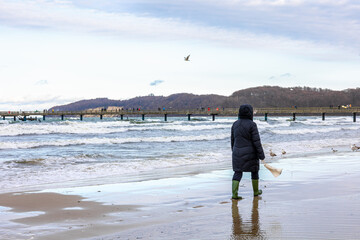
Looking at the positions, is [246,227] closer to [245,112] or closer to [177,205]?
[177,205]

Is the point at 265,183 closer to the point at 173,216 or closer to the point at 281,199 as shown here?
the point at 281,199

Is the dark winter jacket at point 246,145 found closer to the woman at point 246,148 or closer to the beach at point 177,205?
the woman at point 246,148

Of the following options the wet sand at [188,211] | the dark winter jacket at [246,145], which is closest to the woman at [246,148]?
the dark winter jacket at [246,145]

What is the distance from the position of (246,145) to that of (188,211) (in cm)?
166

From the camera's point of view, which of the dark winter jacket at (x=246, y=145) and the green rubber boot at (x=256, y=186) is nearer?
the dark winter jacket at (x=246, y=145)

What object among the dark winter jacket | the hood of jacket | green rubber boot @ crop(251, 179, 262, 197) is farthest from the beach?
the hood of jacket

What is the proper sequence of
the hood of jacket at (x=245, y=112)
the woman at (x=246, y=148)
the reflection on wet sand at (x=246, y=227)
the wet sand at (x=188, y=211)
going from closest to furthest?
the reflection on wet sand at (x=246, y=227), the wet sand at (x=188, y=211), the woman at (x=246, y=148), the hood of jacket at (x=245, y=112)

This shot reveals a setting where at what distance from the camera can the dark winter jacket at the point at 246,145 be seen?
23.7ft

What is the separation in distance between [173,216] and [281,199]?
79.6 inches

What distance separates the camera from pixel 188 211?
20.6ft

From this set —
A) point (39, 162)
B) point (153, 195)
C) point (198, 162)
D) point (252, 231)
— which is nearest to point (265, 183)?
point (153, 195)

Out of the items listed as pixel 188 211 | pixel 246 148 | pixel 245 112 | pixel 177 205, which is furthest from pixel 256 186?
pixel 188 211

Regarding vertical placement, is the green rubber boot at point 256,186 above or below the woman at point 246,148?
below

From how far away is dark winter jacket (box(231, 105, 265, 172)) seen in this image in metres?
7.22
